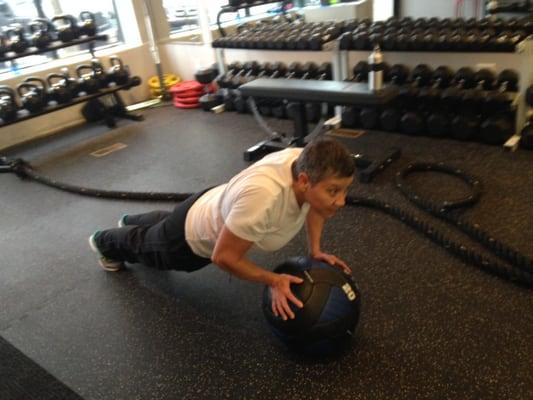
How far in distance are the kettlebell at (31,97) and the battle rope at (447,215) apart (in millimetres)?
773

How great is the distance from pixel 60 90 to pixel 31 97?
0.26 meters

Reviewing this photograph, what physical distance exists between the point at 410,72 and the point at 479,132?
0.63 meters

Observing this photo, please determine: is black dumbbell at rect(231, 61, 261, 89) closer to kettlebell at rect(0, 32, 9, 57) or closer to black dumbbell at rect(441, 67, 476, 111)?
black dumbbell at rect(441, 67, 476, 111)

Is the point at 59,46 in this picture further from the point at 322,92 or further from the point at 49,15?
the point at 322,92

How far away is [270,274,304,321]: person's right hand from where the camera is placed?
1349 mm

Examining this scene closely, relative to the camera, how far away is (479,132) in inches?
116

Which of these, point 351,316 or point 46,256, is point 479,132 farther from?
point 46,256

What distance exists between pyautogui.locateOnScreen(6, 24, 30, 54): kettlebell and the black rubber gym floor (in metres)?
1.54

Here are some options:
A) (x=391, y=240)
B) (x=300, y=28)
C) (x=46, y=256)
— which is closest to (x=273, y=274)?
(x=391, y=240)

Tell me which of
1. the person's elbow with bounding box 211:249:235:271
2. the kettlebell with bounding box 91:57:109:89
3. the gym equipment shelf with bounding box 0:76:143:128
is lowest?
the gym equipment shelf with bounding box 0:76:143:128

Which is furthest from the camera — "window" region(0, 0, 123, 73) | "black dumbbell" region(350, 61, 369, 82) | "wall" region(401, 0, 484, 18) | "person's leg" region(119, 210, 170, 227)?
"wall" region(401, 0, 484, 18)

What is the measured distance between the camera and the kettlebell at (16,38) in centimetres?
362

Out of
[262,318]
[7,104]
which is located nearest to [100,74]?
[7,104]

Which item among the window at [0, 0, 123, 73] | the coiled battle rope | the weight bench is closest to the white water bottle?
the weight bench
